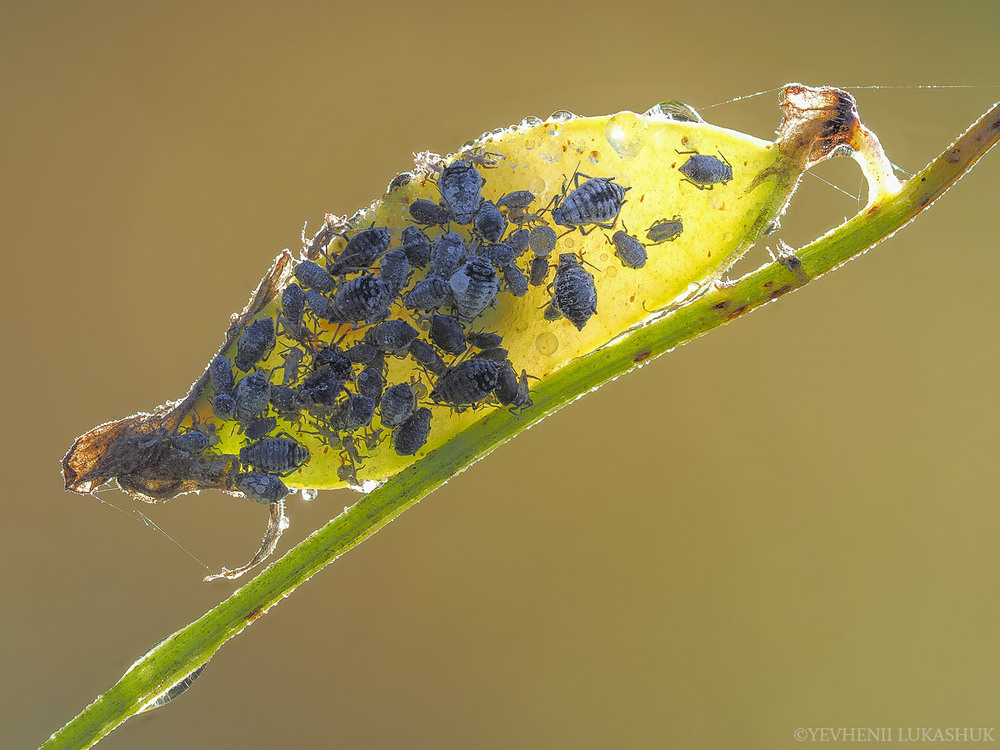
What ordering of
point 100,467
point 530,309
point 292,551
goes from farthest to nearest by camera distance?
point 530,309
point 100,467
point 292,551

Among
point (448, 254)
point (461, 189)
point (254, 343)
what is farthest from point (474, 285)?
point (254, 343)

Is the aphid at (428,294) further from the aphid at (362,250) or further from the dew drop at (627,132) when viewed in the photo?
the dew drop at (627,132)

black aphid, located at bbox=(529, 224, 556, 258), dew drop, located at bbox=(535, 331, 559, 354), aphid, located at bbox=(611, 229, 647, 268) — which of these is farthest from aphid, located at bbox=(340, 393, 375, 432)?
aphid, located at bbox=(611, 229, 647, 268)

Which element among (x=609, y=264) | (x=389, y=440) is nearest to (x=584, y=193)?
(x=609, y=264)

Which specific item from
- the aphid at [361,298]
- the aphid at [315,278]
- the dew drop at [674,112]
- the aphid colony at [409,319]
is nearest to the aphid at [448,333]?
the aphid colony at [409,319]

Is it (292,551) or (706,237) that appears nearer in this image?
(292,551)

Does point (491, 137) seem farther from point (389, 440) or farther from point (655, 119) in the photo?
point (389, 440)

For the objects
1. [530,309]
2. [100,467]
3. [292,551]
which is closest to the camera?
[292,551]

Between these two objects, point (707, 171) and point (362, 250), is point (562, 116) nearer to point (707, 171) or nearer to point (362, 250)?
point (707, 171)
